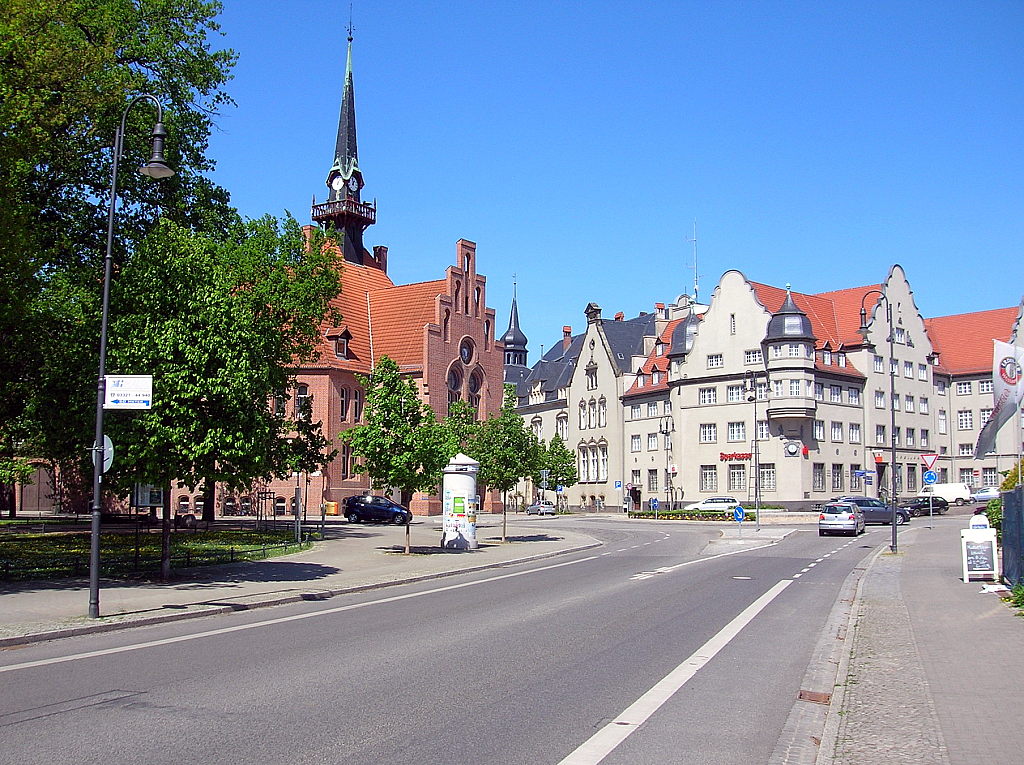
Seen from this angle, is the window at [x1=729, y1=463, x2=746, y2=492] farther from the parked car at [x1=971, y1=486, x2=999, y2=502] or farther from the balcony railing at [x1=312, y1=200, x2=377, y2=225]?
the balcony railing at [x1=312, y1=200, x2=377, y2=225]

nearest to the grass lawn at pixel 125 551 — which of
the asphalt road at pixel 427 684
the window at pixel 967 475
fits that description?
the asphalt road at pixel 427 684

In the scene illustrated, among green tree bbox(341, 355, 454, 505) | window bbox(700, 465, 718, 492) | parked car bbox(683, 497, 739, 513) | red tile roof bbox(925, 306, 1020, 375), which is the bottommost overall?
parked car bbox(683, 497, 739, 513)

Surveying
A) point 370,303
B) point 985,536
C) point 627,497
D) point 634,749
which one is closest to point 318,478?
point 370,303

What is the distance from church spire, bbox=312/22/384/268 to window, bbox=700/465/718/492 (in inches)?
1373

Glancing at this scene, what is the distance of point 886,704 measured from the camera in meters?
8.26

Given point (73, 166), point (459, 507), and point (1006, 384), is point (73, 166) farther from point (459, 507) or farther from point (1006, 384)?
point (1006, 384)

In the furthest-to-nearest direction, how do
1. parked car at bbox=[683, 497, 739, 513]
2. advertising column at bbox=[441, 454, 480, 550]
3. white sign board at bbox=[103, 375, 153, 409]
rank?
parked car at bbox=[683, 497, 739, 513] → advertising column at bbox=[441, 454, 480, 550] → white sign board at bbox=[103, 375, 153, 409]

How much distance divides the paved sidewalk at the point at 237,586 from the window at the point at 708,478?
1571 inches

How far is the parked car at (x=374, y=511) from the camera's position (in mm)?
50344

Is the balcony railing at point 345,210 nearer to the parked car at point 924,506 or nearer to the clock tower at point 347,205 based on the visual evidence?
the clock tower at point 347,205

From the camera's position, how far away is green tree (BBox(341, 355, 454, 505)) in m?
28.2

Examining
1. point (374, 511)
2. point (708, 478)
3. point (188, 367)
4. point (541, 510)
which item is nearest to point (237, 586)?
point (188, 367)

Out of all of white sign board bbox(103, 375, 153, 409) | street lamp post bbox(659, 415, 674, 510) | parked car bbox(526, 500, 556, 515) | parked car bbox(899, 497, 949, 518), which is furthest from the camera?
parked car bbox(526, 500, 556, 515)

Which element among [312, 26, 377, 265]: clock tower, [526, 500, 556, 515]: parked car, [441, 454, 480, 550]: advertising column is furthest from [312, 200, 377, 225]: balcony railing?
[441, 454, 480, 550]: advertising column
